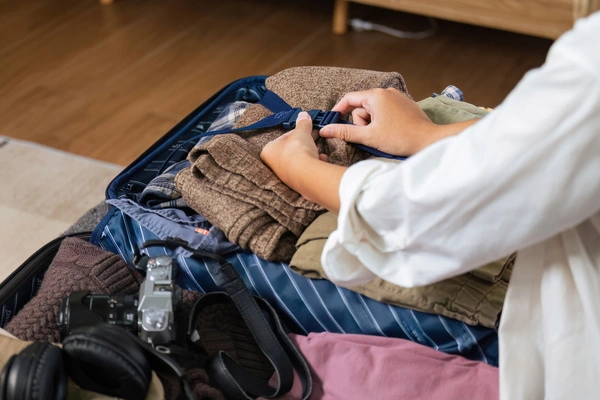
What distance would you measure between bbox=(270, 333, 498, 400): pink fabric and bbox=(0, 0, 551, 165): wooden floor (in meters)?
0.99

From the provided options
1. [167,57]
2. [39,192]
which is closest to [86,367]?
[39,192]

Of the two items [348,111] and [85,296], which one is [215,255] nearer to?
[85,296]

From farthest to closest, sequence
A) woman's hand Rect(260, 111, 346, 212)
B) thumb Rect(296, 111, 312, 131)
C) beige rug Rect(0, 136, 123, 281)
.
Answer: beige rug Rect(0, 136, 123, 281) → thumb Rect(296, 111, 312, 131) → woman's hand Rect(260, 111, 346, 212)

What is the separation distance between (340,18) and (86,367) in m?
1.83

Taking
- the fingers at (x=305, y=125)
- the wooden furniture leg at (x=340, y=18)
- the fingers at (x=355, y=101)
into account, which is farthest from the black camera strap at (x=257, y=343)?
the wooden furniture leg at (x=340, y=18)

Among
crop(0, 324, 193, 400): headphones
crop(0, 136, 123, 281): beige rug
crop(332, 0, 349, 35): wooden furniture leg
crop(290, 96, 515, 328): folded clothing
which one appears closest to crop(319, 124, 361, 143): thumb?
crop(290, 96, 515, 328): folded clothing

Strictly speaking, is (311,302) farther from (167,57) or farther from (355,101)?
(167,57)

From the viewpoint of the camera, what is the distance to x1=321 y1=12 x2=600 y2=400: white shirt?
604mm

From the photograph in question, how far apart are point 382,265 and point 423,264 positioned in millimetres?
46

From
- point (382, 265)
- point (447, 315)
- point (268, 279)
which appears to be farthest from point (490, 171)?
point (268, 279)

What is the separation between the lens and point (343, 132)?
1083 millimetres

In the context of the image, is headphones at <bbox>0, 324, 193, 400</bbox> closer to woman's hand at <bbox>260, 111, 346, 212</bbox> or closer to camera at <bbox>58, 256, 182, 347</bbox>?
camera at <bbox>58, 256, 182, 347</bbox>

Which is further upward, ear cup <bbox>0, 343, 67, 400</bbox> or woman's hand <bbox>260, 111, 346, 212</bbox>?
woman's hand <bbox>260, 111, 346, 212</bbox>

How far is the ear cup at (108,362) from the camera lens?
0.77 metres
